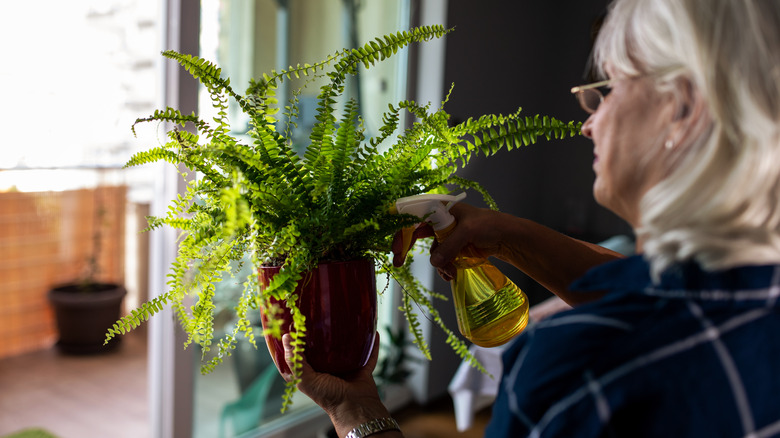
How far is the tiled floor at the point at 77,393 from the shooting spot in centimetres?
316

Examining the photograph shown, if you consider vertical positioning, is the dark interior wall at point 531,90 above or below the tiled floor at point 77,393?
above

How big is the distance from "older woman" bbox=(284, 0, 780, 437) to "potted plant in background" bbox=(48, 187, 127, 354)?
4031mm

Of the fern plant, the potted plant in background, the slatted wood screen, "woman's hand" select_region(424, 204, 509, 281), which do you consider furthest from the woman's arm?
the slatted wood screen

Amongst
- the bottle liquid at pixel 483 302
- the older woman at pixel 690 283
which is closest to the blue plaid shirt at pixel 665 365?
the older woman at pixel 690 283

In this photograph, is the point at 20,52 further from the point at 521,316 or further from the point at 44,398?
the point at 521,316

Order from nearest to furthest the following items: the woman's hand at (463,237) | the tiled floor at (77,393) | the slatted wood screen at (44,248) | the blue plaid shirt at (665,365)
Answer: the blue plaid shirt at (665,365)
the woman's hand at (463,237)
the tiled floor at (77,393)
the slatted wood screen at (44,248)

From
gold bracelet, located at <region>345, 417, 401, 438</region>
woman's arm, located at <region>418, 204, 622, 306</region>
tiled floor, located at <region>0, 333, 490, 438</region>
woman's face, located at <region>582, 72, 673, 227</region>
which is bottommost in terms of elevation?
tiled floor, located at <region>0, 333, 490, 438</region>

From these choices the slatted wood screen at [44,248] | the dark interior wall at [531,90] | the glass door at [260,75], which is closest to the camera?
the glass door at [260,75]

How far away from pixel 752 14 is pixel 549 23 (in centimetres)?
385

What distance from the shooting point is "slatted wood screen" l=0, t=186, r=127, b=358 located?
4055 millimetres

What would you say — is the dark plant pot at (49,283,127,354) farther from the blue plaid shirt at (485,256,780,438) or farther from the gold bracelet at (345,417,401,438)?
the blue plaid shirt at (485,256,780,438)

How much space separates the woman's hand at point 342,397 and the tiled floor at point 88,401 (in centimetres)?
240

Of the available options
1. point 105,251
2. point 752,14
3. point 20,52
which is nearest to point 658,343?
point 752,14

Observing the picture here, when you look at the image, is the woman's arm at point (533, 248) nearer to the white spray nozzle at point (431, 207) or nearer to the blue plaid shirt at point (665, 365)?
the white spray nozzle at point (431, 207)
